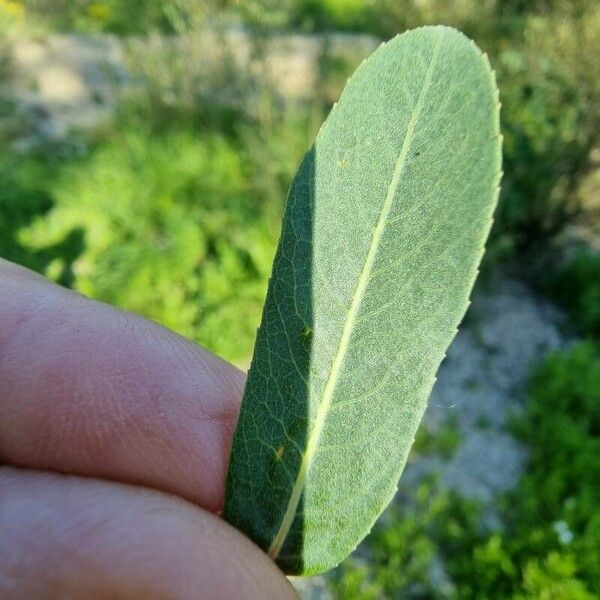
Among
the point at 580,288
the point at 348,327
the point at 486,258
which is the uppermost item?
the point at 348,327

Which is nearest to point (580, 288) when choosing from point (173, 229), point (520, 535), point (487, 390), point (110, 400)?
point (487, 390)

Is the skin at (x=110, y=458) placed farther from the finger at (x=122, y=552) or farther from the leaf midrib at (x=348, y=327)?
the leaf midrib at (x=348, y=327)

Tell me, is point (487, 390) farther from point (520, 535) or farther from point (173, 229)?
point (173, 229)

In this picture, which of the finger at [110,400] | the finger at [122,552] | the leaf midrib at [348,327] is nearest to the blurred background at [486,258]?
the finger at [110,400]

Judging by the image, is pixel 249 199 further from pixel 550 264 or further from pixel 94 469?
pixel 94 469

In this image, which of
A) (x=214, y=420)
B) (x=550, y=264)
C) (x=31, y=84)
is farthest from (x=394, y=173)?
(x=31, y=84)
